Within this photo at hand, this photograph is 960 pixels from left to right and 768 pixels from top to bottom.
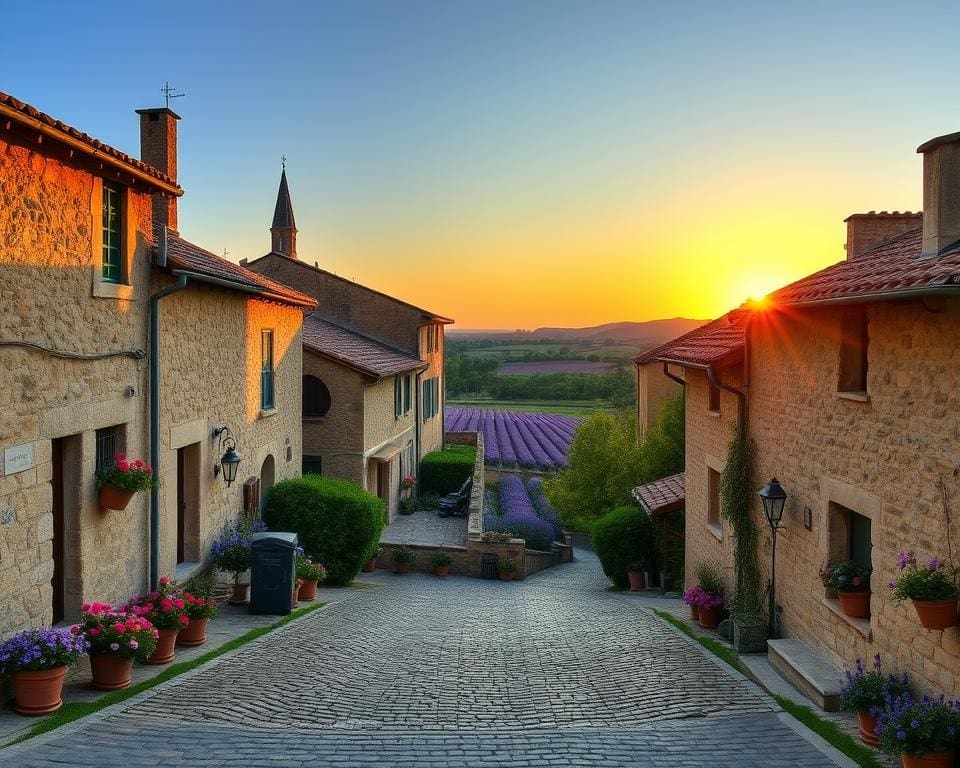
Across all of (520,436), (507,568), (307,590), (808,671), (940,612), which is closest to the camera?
(940,612)

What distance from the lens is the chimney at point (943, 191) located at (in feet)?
24.5

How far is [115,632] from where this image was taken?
8.03 metres

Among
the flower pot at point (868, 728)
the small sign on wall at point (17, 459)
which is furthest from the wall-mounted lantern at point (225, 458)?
the flower pot at point (868, 728)

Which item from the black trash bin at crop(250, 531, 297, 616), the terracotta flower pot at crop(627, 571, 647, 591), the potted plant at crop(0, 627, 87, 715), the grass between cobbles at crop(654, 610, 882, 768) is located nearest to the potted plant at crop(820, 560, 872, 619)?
the grass between cobbles at crop(654, 610, 882, 768)

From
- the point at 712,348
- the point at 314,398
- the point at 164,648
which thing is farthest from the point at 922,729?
the point at 314,398

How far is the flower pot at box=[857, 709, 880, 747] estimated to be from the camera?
22.3ft

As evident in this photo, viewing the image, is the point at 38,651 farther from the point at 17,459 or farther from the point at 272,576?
the point at 272,576

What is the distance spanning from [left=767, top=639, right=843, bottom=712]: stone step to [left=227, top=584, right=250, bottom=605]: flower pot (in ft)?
25.8

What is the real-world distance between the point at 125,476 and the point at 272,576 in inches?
155

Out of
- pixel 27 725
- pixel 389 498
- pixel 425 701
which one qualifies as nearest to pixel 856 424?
pixel 425 701

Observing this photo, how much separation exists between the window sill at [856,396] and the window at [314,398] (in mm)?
16184

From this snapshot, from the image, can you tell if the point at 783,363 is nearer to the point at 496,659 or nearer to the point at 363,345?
the point at 496,659

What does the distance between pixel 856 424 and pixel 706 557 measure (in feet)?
22.4

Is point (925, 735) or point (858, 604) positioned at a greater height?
point (858, 604)
